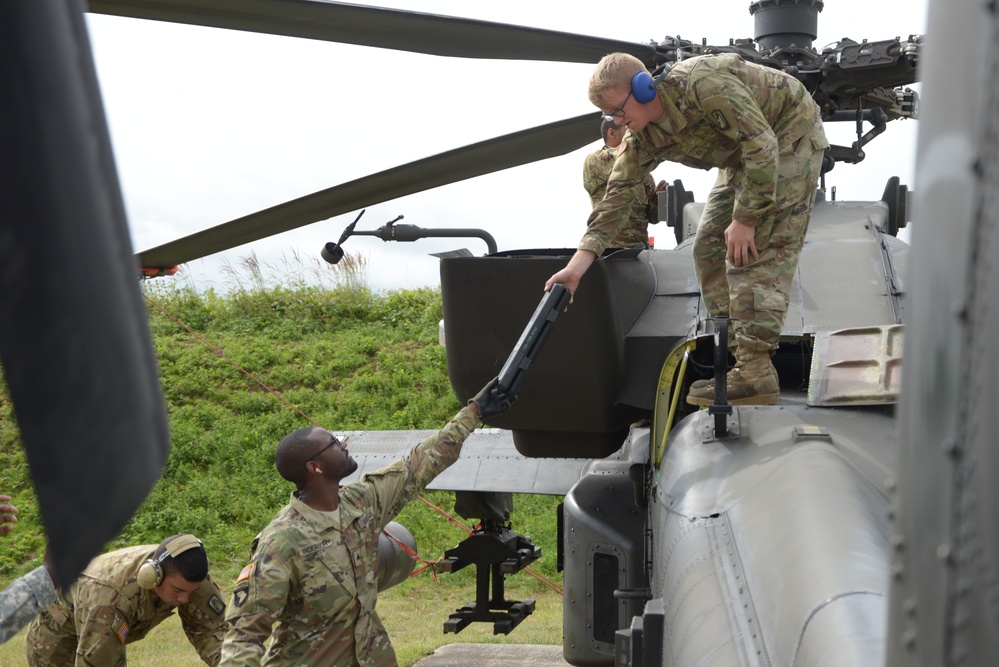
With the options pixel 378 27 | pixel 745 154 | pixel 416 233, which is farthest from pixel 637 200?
pixel 378 27

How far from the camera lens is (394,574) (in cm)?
531

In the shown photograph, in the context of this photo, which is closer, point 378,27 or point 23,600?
point 23,600

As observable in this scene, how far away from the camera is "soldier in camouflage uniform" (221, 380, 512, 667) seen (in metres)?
3.70

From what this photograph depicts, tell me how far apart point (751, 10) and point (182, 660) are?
206 inches

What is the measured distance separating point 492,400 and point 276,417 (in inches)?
278

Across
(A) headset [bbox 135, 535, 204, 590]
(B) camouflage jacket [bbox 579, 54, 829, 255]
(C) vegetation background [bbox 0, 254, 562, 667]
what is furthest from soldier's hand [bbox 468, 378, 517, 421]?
(C) vegetation background [bbox 0, 254, 562, 667]

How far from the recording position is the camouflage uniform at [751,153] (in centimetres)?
352

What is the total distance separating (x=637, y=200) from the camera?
5121 mm

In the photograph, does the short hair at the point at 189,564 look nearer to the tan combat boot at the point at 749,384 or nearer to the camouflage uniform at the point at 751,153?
the camouflage uniform at the point at 751,153

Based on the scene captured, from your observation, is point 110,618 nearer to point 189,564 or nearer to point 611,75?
point 189,564

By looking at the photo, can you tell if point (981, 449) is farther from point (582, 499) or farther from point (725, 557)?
point (582, 499)

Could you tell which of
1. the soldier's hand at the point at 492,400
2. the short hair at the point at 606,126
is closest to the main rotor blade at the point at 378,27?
the short hair at the point at 606,126

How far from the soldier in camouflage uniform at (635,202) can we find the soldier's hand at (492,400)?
127 cm

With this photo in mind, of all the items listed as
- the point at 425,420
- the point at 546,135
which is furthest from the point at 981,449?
the point at 425,420
